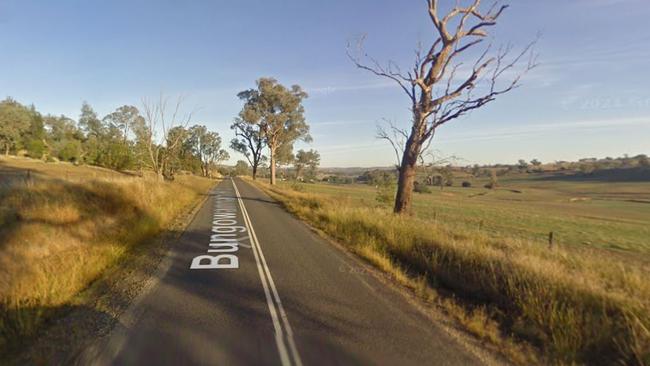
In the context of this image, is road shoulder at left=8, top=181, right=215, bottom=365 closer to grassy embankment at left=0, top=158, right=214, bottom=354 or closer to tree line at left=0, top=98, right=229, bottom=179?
grassy embankment at left=0, top=158, right=214, bottom=354

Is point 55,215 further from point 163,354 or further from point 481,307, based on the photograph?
point 481,307

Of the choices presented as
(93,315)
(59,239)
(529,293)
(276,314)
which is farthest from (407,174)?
(59,239)

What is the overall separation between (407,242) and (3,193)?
14.5 meters

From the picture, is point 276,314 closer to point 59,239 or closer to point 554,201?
point 59,239

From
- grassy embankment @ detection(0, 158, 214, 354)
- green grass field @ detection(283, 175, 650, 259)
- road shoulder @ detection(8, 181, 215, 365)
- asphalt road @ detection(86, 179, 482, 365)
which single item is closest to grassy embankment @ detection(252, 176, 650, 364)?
asphalt road @ detection(86, 179, 482, 365)

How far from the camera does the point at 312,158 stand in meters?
130

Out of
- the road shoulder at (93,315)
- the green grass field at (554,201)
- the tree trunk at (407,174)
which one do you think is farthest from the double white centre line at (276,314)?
the green grass field at (554,201)

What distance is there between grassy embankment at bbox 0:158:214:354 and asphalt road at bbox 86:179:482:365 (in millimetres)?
1231

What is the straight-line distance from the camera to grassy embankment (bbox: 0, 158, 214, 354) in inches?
177

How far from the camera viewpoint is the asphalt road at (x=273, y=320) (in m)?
3.70

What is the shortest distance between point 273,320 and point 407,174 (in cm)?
929

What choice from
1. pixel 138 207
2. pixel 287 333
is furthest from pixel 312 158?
pixel 287 333

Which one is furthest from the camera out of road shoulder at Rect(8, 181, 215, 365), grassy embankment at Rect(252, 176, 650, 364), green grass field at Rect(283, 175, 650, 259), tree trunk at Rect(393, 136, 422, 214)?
green grass field at Rect(283, 175, 650, 259)

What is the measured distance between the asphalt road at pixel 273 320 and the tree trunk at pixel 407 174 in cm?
534
